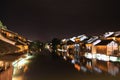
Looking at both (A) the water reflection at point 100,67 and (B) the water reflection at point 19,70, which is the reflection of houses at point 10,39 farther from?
(A) the water reflection at point 100,67

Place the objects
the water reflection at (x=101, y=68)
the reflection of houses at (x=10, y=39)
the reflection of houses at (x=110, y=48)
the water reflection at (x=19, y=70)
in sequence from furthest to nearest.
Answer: the reflection of houses at (x=110, y=48) < the reflection of houses at (x=10, y=39) < the water reflection at (x=101, y=68) < the water reflection at (x=19, y=70)

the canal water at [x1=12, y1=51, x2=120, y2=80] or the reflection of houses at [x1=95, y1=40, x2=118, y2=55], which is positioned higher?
the reflection of houses at [x1=95, y1=40, x2=118, y2=55]

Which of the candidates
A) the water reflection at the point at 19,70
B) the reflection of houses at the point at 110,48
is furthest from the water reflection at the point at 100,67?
the reflection of houses at the point at 110,48

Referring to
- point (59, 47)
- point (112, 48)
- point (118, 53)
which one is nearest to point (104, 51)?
point (112, 48)

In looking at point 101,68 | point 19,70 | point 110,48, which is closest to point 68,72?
point 101,68

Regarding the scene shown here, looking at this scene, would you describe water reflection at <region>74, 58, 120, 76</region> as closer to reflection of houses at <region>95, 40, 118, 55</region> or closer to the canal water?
the canal water

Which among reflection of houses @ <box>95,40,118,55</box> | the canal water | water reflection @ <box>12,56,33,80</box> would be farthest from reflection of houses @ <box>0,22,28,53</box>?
reflection of houses @ <box>95,40,118,55</box>

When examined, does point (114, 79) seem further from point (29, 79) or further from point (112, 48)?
point (112, 48)

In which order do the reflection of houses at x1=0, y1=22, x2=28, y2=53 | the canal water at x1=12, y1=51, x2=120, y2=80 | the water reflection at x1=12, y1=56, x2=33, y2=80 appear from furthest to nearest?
the reflection of houses at x1=0, y1=22, x2=28, y2=53, the water reflection at x1=12, y1=56, x2=33, y2=80, the canal water at x1=12, y1=51, x2=120, y2=80

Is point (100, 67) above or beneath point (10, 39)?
beneath

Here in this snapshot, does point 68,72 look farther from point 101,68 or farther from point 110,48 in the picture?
point 110,48

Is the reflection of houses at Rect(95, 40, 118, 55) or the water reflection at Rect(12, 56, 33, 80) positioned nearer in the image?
the water reflection at Rect(12, 56, 33, 80)

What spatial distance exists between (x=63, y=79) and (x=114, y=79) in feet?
13.2

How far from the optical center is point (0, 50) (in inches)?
625
